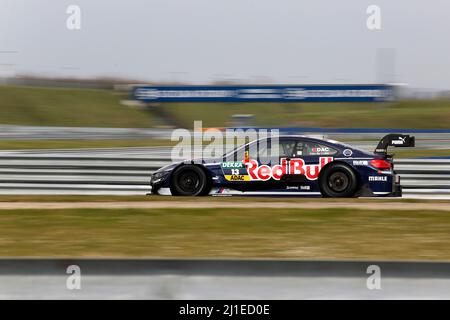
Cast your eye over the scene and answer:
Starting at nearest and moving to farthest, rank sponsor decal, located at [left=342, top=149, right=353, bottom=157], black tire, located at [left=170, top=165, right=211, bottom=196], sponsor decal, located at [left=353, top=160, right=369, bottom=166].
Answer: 1. sponsor decal, located at [left=353, top=160, right=369, bottom=166]
2. sponsor decal, located at [left=342, top=149, right=353, bottom=157]
3. black tire, located at [left=170, top=165, right=211, bottom=196]

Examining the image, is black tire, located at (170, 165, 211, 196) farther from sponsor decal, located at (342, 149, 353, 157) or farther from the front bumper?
the front bumper

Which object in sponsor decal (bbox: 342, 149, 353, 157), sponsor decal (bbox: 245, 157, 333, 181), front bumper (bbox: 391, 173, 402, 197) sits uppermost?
sponsor decal (bbox: 342, 149, 353, 157)

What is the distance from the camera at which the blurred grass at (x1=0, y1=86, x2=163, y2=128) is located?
42.8 meters

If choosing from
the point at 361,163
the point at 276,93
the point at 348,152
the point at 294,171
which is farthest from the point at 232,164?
the point at 276,93

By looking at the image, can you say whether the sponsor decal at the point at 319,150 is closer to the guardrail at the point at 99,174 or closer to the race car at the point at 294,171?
the race car at the point at 294,171

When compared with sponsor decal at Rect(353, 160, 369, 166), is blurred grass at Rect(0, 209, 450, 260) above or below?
below

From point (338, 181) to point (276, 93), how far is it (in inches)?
1089

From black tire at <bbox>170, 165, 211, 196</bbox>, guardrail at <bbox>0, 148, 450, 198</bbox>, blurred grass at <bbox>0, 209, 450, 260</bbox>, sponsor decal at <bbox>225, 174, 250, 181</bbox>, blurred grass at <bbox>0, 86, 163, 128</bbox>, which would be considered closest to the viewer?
blurred grass at <bbox>0, 209, 450, 260</bbox>

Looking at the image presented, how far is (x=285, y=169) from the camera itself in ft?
38.6

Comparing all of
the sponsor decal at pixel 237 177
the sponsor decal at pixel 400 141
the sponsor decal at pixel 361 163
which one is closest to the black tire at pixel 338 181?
the sponsor decal at pixel 361 163

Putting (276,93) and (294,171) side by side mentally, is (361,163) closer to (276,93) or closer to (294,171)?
(294,171)

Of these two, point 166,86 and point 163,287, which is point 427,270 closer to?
point 163,287

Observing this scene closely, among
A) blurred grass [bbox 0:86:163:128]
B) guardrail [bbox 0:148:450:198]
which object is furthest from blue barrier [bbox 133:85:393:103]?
guardrail [bbox 0:148:450:198]

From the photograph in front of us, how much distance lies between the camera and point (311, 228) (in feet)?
28.8
